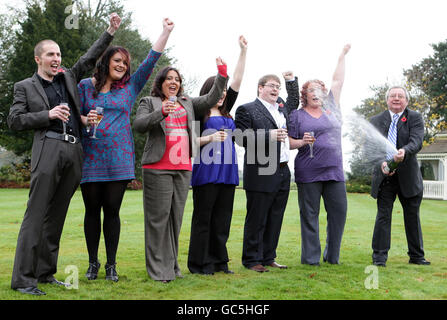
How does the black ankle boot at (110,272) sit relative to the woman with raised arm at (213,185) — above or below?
below

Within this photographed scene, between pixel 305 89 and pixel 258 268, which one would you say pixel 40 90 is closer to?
pixel 258 268

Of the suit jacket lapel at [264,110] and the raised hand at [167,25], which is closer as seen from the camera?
the raised hand at [167,25]

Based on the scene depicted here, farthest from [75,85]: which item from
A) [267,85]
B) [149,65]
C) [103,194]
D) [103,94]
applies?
[267,85]

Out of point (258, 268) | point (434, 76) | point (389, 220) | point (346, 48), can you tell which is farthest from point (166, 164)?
point (434, 76)

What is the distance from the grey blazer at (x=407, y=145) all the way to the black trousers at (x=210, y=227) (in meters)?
2.18

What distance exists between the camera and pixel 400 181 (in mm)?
6402

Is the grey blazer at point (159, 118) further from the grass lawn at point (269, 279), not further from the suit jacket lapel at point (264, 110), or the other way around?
the grass lawn at point (269, 279)

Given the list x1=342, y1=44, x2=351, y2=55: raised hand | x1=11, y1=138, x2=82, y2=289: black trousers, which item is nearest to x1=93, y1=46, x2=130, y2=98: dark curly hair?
x1=11, y1=138, x2=82, y2=289: black trousers

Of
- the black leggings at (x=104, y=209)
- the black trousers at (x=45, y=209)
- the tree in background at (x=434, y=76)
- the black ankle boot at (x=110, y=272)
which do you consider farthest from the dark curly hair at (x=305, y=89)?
the tree in background at (x=434, y=76)

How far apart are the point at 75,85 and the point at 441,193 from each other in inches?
1105

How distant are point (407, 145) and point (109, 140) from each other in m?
3.75

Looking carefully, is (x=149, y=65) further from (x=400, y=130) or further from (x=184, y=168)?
(x=400, y=130)

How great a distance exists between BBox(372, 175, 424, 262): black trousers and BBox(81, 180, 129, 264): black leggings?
3.38 meters

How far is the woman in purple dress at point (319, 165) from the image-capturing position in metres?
6.12
